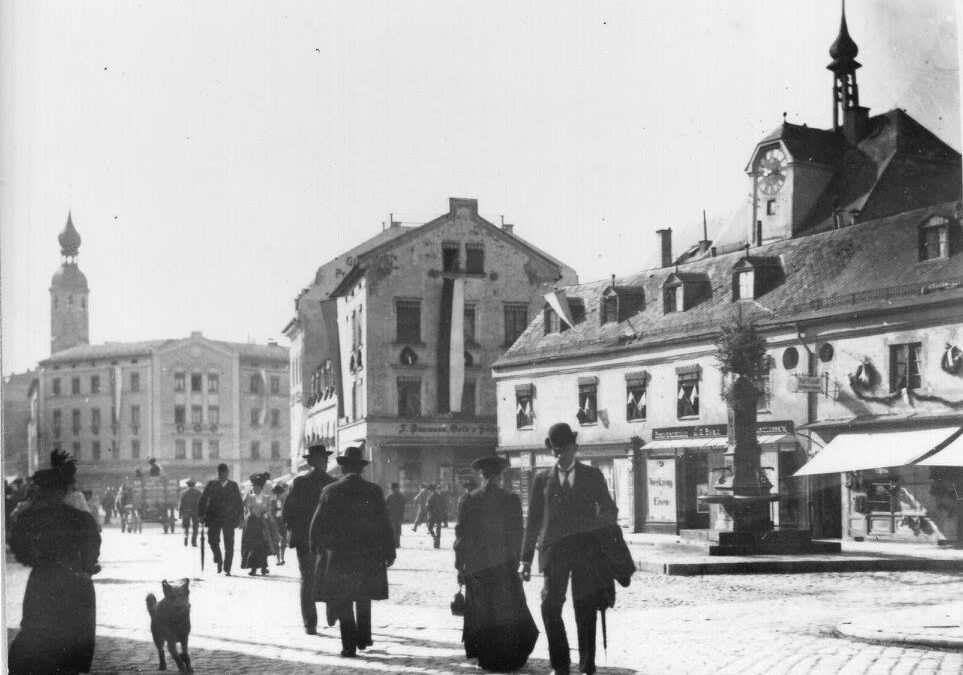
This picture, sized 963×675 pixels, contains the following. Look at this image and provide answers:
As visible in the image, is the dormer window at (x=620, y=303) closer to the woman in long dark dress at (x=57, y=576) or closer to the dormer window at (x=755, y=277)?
the dormer window at (x=755, y=277)

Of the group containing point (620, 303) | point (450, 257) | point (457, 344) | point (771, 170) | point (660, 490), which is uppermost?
point (771, 170)

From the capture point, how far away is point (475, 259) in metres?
10.6

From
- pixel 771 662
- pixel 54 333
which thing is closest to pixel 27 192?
pixel 54 333

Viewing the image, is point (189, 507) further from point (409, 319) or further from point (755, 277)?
point (755, 277)

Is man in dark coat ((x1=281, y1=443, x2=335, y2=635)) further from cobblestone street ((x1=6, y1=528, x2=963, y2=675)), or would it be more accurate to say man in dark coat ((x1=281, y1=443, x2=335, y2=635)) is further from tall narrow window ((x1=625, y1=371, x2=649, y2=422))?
tall narrow window ((x1=625, y1=371, x2=649, y2=422))

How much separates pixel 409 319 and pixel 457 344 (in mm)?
504

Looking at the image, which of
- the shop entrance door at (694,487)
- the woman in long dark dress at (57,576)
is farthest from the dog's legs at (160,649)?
the shop entrance door at (694,487)

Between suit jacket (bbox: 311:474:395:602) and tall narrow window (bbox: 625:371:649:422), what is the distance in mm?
4267

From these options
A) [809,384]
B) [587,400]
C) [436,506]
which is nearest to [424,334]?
[587,400]

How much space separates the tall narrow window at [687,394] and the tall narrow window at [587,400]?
1407 millimetres

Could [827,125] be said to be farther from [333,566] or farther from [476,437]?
[333,566]

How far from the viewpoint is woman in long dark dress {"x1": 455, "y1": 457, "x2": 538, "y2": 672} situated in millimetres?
7789

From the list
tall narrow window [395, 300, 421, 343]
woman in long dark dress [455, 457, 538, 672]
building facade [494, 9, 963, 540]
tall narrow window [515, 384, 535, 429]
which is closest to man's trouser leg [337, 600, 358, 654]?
woman in long dark dress [455, 457, 538, 672]

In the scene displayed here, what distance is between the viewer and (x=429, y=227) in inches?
393
